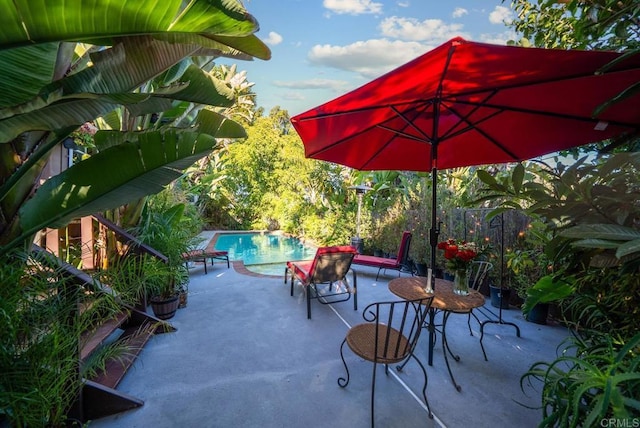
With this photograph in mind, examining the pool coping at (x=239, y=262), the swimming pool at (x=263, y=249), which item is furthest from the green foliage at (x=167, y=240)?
the swimming pool at (x=263, y=249)

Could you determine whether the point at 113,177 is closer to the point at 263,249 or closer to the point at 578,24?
the point at 578,24

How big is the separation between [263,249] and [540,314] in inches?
337

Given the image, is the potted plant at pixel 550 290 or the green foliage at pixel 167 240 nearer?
the potted plant at pixel 550 290

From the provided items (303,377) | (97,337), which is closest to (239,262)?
(97,337)

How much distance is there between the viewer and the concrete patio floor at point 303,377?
2.12 metres

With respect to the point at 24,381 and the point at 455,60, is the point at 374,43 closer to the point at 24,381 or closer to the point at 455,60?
the point at 455,60

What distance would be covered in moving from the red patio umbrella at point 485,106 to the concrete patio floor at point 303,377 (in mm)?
1326

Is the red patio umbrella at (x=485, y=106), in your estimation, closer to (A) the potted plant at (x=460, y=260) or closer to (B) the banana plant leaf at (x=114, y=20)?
(A) the potted plant at (x=460, y=260)

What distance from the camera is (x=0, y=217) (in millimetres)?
1589

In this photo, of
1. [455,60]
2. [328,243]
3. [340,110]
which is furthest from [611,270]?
[328,243]

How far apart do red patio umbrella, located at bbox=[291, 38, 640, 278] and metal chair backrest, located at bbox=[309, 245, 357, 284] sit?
1.29 metres

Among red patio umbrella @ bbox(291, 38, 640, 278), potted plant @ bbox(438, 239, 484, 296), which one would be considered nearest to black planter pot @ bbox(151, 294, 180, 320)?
red patio umbrella @ bbox(291, 38, 640, 278)

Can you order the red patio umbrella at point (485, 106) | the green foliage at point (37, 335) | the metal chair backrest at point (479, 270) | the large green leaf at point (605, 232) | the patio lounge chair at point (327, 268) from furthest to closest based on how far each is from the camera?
the patio lounge chair at point (327, 268), the metal chair backrest at point (479, 270), the red patio umbrella at point (485, 106), the green foliage at point (37, 335), the large green leaf at point (605, 232)

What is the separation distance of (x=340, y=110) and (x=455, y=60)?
92cm
